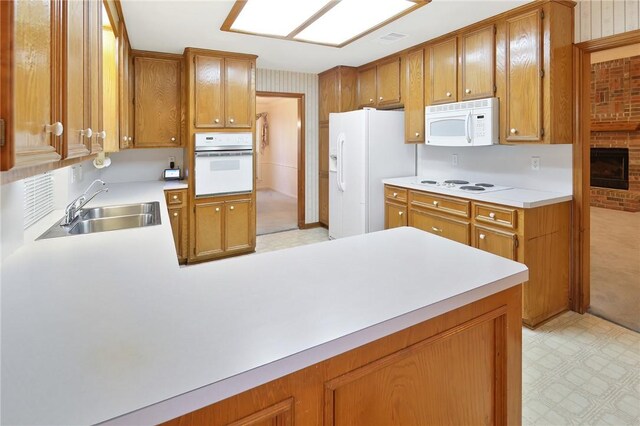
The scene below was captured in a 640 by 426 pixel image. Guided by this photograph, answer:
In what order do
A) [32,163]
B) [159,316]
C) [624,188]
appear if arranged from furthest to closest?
[624,188]
[159,316]
[32,163]

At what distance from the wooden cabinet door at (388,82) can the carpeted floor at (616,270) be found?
284cm

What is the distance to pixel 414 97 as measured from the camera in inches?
162

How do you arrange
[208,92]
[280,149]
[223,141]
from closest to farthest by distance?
[208,92] → [223,141] → [280,149]

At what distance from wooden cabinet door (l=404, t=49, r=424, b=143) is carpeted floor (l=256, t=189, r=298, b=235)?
255 cm

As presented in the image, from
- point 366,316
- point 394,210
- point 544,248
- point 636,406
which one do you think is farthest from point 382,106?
point 366,316

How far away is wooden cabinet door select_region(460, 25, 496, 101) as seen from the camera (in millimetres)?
3203

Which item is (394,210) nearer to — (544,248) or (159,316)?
(544,248)

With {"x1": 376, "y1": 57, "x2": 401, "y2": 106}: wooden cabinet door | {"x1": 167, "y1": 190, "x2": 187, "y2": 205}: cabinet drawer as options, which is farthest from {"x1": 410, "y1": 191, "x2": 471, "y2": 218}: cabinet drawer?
{"x1": 167, "y1": 190, "x2": 187, "y2": 205}: cabinet drawer

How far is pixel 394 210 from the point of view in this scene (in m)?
4.11

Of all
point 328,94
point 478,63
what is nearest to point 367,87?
point 328,94

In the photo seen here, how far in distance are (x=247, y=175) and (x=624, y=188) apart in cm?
703

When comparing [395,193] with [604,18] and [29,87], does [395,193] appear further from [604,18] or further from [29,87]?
[29,87]

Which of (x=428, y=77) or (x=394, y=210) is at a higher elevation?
(x=428, y=77)

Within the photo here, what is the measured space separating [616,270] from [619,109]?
4.62 metres
